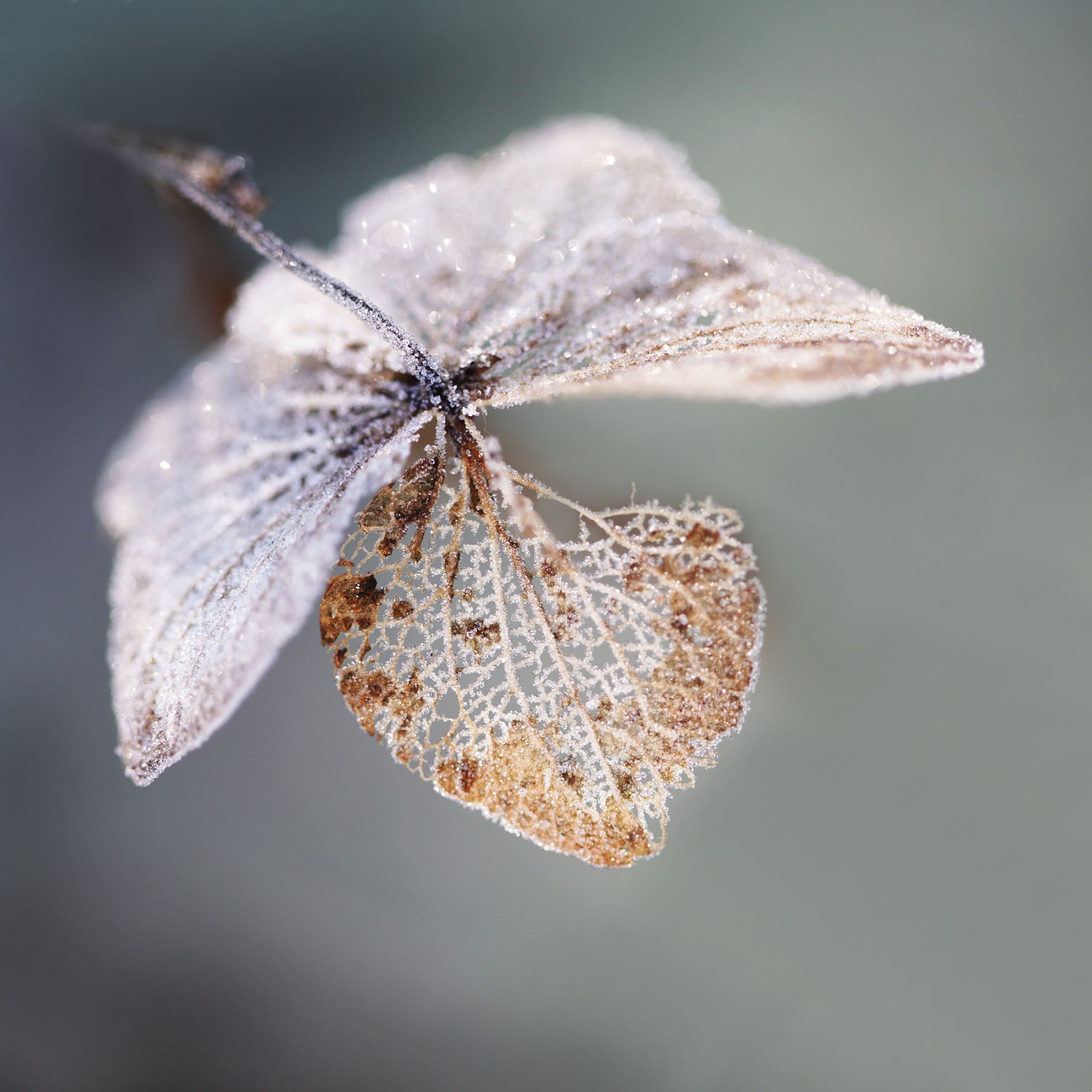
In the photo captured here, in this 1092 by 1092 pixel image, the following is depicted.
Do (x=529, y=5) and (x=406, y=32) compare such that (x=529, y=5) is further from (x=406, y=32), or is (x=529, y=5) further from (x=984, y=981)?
(x=984, y=981)

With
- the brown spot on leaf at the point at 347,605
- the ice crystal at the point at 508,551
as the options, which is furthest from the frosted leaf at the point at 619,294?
the brown spot on leaf at the point at 347,605

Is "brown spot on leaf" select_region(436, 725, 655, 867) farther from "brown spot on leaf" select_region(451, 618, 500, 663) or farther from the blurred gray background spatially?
the blurred gray background

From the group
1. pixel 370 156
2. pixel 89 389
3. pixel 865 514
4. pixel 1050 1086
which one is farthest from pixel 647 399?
pixel 1050 1086

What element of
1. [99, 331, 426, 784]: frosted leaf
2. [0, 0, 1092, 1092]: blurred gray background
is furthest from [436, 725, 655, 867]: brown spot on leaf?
[0, 0, 1092, 1092]: blurred gray background

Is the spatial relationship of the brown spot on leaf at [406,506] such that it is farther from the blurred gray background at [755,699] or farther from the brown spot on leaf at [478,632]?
the blurred gray background at [755,699]

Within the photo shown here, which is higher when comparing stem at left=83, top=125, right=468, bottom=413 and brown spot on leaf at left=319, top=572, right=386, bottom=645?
stem at left=83, top=125, right=468, bottom=413
